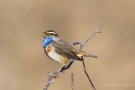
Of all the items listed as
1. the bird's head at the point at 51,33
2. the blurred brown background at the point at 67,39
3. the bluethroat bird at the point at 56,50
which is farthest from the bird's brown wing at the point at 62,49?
the blurred brown background at the point at 67,39

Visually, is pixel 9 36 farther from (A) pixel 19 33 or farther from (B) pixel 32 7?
(B) pixel 32 7

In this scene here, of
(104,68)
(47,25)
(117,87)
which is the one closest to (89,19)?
(47,25)

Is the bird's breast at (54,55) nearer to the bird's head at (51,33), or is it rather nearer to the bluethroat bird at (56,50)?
the bluethroat bird at (56,50)

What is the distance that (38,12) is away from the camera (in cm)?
1500

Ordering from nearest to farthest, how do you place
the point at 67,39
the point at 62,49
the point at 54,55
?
1. the point at 54,55
2. the point at 62,49
3. the point at 67,39

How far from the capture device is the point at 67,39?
1392 cm

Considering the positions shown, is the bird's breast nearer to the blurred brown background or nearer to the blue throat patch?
the blue throat patch

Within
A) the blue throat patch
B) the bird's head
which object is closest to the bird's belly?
the blue throat patch

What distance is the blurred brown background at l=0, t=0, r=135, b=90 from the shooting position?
1236 cm

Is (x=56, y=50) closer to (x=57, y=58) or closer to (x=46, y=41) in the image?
(x=57, y=58)

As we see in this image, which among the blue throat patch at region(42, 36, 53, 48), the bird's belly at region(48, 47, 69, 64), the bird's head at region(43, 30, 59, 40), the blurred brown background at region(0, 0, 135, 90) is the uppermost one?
the blurred brown background at region(0, 0, 135, 90)

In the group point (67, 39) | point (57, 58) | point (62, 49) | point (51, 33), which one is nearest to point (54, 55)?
point (57, 58)

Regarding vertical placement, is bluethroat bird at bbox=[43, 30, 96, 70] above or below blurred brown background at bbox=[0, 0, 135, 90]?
below

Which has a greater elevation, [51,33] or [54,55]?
[51,33]
